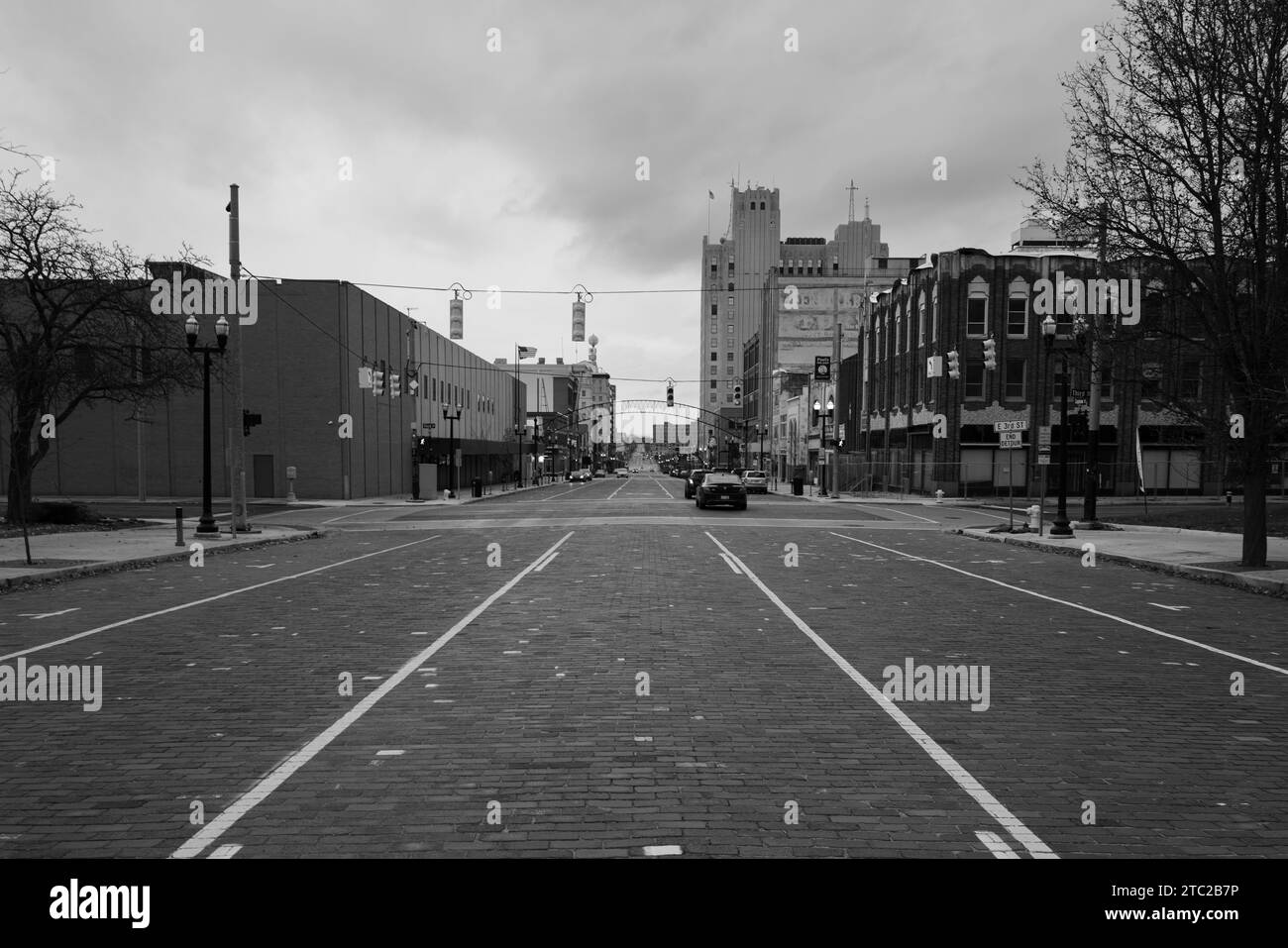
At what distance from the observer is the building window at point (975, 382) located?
51.1m

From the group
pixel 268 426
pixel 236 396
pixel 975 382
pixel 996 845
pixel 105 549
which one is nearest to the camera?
pixel 996 845

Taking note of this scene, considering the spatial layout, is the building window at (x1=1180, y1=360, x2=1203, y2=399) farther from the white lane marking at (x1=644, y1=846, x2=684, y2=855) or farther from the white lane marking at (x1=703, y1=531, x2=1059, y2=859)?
the white lane marking at (x1=644, y1=846, x2=684, y2=855)

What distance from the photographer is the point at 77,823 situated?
457 cm

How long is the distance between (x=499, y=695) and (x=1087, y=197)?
1659 centimetres

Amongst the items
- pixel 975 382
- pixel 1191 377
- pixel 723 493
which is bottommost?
pixel 723 493

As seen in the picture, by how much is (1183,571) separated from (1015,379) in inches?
1448

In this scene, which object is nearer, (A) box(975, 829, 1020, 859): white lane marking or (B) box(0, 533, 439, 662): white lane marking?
(A) box(975, 829, 1020, 859): white lane marking

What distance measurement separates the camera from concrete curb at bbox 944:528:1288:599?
14.6 m

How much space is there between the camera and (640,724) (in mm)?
6391

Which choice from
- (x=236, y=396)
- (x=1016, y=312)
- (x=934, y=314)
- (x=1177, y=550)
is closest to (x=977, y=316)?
(x=1016, y=312)

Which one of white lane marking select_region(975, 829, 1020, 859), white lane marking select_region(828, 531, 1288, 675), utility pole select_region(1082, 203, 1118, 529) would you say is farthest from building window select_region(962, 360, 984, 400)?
white lane marking select_region(975, 829, 1020, 859)

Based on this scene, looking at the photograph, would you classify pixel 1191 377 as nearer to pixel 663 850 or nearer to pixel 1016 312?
pixel 663 850

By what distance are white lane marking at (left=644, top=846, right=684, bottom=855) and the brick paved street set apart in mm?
66
